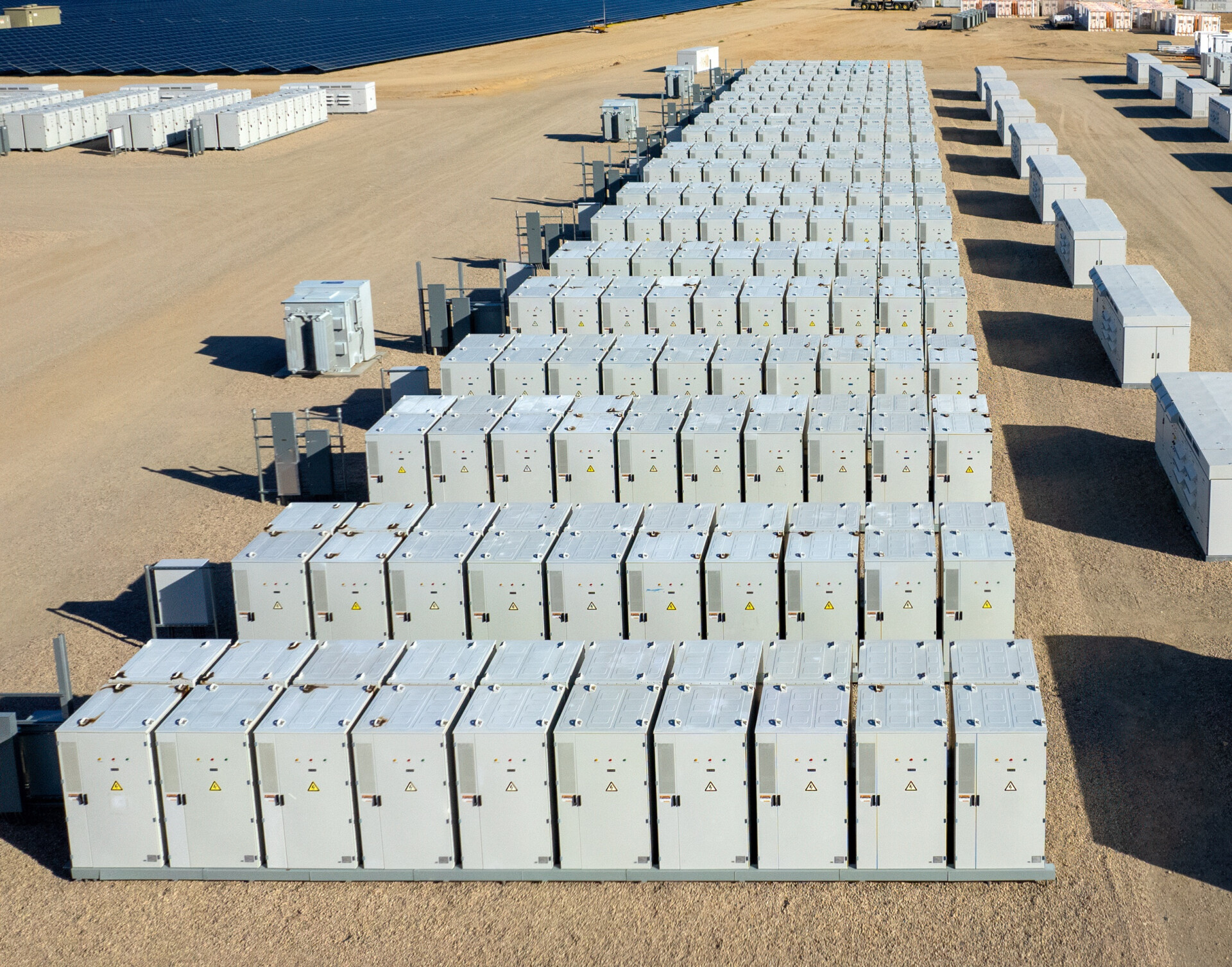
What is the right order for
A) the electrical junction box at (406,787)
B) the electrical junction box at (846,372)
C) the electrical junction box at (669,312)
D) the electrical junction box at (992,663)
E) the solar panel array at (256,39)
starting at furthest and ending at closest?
the solar panel array at (256,39)
the electrical junction box at (669,312)
the electrical junction box at (846,372)
the electrical junction box at (992,663)
the electrical junction box at (406,787)

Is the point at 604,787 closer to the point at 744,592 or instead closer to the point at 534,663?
the point at 534,663

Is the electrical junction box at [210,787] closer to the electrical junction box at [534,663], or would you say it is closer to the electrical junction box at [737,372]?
the electrical junction box at [534,663]

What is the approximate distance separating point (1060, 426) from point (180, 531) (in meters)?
19.2

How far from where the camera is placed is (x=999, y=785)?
61.8ft

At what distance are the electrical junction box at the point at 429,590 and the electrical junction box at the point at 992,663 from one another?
769 cm

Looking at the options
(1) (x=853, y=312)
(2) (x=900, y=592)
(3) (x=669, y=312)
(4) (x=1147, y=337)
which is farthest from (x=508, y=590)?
(4) (x=1147, y=337)

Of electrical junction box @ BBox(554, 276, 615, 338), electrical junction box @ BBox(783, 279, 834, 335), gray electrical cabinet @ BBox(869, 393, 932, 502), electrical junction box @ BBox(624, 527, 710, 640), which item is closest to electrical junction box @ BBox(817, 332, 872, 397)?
gray electrical cabinet @ BBox(869, 393, 932, 502)

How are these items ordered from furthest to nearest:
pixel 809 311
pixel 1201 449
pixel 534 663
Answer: pixel 809 311 < pixel 1201 449 < pixel 534 663

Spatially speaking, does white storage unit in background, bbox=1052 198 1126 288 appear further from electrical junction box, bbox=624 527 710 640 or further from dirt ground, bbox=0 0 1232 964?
electrical junction box, bbox=624 527 710 640

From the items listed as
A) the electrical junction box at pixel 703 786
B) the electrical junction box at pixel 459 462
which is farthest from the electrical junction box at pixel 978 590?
the electrical junction box at pixel 459 462

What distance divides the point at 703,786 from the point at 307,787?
4909 millimetres

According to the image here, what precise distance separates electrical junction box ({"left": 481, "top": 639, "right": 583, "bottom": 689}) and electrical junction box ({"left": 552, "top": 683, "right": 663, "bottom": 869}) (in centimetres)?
111

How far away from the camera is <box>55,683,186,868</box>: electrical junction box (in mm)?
19547

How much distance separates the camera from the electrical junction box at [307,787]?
19344mm
